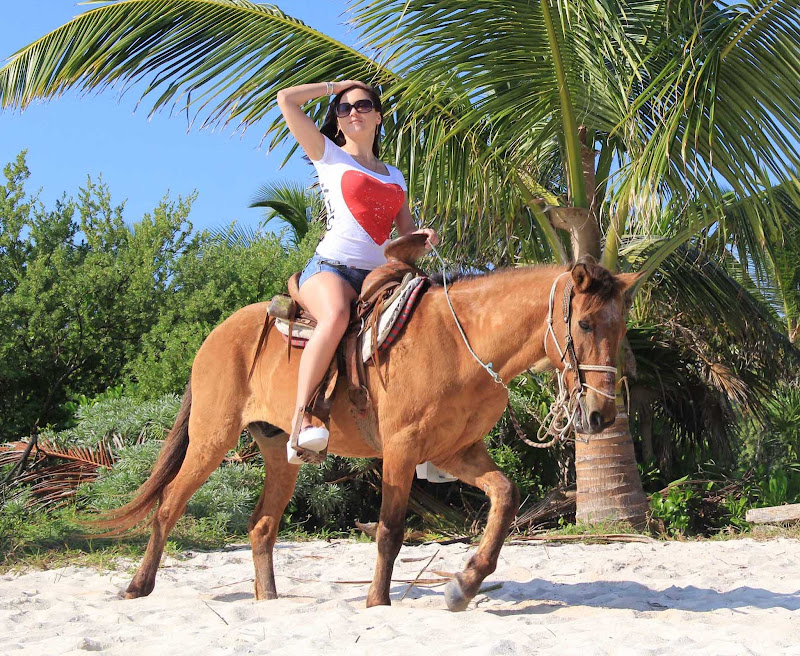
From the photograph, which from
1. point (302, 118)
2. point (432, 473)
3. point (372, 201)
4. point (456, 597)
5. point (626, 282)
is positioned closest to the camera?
point (626, 282)

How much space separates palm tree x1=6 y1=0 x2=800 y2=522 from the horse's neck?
8.24 ft

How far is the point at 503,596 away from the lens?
181 inches

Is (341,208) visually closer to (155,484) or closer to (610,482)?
(155,484)

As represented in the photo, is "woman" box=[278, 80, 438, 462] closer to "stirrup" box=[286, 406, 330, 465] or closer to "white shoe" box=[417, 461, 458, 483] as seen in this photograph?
"stirrup" box=[286, 406, 330, 465]

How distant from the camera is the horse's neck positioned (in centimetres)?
377

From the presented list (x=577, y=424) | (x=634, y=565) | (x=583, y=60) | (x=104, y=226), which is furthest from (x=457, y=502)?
(x=104, y=226)

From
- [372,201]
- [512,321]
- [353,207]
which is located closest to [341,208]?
[353,207]

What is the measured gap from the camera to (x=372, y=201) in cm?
425

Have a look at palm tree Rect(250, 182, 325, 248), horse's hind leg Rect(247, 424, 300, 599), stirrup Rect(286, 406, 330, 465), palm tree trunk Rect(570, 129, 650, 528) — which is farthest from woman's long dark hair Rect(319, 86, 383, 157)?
palm tree Rect(250, 182, 325, 248)

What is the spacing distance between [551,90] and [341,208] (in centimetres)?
334

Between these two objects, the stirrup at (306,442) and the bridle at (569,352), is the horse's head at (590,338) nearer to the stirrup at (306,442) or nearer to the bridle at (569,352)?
the bridle at (569,352)

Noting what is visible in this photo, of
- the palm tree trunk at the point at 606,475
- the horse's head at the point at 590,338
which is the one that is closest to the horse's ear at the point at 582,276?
the horse's head at the point at 590,338

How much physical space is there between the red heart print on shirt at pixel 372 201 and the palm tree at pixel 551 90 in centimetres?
208

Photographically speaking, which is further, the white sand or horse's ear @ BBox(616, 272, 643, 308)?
horse's ear @ BBox(616, 272, 643, 308)
